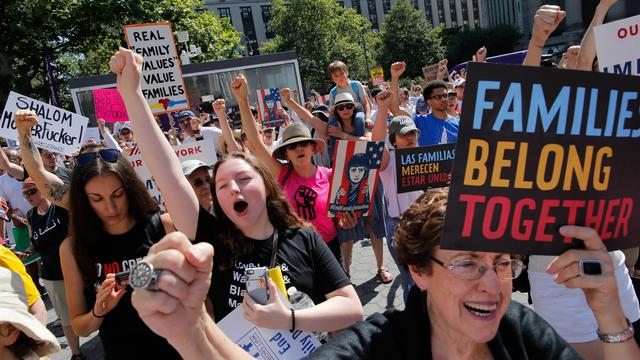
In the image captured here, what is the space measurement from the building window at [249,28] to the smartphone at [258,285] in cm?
7544

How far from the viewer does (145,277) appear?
100 centimetres

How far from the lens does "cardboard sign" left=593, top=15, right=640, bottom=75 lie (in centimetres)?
273

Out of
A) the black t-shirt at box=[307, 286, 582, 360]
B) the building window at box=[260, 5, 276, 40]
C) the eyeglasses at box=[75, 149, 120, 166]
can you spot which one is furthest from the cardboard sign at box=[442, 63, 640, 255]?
the building window at box=[260, 5, 276, 40]

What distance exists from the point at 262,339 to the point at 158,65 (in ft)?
14.3

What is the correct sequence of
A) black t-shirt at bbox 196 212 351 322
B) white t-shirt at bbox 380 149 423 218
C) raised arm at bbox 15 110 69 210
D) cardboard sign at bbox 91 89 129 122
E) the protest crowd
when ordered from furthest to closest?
1. cardboard sign at bbox 91 89 129 122
2. white t-shirt at bbox 380 149 423 218
3. raised arm at bbox 15 110 69 210
4. black t-shirt at bbox 196 212 351 322
5. the protest crowd

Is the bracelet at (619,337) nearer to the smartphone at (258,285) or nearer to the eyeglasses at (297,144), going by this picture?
the smartphone at (258,285)

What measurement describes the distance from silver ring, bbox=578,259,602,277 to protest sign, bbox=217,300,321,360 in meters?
1.05

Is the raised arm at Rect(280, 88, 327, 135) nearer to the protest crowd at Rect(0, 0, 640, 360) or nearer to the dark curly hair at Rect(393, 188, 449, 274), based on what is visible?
the protest crowd at Rect(0, 0, 640, 360)

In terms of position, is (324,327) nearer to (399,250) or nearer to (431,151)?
(399,250)

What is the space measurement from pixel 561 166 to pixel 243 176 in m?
1.36

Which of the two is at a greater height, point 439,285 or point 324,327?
point 439,285

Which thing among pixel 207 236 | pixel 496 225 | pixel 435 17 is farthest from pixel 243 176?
pixel 435 17

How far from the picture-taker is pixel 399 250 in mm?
1711

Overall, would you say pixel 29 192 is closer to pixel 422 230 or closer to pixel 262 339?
pixel 262 339
